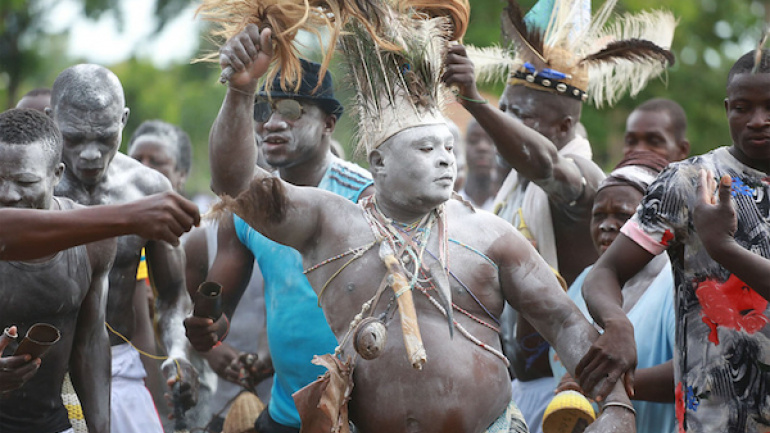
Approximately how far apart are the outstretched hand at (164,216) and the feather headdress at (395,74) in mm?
814

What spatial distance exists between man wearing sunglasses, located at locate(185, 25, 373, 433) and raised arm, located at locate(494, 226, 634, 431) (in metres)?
1.28

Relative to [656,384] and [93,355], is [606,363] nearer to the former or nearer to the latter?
[656,384]

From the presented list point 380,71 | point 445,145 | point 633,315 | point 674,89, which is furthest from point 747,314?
point 674,89

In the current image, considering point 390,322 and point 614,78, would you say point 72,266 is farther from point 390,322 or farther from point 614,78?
point 614,78

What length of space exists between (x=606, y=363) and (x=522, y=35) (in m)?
2.64

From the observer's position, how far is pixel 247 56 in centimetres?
369

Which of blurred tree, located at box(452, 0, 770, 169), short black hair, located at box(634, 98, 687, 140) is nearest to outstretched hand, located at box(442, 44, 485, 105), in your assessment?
short black hair, located at box(634, 98, 687, 140)

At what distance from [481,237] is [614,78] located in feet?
8.49

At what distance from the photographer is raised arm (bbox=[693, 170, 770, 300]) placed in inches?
152

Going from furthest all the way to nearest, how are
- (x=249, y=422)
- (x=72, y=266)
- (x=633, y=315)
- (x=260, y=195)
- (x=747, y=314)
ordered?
(x=249, y=422)
(x=633, y=315)
(x=72, y=266)
(x=747, y=314)
(x=260, y=195)

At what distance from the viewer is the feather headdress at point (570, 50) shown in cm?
593

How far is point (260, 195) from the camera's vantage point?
3.81 meters

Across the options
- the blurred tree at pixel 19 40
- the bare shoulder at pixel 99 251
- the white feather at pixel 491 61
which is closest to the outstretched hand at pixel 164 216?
the bare shoulder at pixel 99 251

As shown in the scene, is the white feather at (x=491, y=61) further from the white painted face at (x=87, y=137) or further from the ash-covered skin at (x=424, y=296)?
the ash-covered skin at (x=424, y=296)
